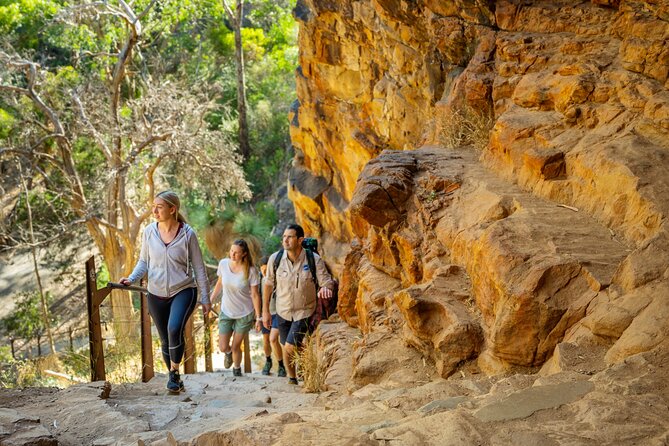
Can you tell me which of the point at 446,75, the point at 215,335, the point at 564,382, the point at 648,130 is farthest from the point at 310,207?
the point at 564,382

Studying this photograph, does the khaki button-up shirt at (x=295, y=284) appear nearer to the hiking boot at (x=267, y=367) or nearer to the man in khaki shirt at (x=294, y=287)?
the man in khaki shirt at (x=294, y=287)

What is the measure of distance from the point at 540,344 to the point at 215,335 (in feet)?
35.6

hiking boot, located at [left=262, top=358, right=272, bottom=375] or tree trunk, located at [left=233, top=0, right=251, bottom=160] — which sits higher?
tree trunk, located at [left=233, top=0, right=251, bottom=160]

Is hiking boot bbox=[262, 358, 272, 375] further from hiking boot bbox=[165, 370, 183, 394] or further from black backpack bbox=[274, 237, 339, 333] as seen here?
hiking boot bbox=[165, 370, 183, 394]

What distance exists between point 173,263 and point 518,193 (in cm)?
281

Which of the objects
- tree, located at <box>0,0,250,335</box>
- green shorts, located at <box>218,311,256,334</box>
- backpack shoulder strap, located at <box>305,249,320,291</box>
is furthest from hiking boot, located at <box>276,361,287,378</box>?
tree, located at <box>0,0,250,335</box>

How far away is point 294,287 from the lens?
683cm

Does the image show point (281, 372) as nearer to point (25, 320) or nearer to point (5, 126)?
point (25, 320)

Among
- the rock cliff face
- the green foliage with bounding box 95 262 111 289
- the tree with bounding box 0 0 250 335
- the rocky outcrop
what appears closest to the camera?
the rocky outcrop

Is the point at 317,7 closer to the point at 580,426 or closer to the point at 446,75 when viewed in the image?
the point at 446,75

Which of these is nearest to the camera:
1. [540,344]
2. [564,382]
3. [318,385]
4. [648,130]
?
[564,382]

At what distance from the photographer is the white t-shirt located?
7.31 meters

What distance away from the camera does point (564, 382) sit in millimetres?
3232

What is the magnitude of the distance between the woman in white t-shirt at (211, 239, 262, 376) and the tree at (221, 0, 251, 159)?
14.8 meters
